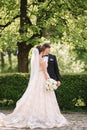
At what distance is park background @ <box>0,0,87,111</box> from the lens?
1669 cm

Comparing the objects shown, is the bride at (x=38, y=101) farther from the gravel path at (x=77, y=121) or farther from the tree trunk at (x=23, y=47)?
the tree trunk at (x=23, y=47)

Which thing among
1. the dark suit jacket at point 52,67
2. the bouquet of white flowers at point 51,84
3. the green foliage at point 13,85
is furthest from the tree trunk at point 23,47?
the bouquet of white flowers at point 51,84

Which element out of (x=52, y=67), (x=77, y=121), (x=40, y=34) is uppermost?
(x=40, y=34)

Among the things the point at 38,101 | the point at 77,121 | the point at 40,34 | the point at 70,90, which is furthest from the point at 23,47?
the point at 38,101

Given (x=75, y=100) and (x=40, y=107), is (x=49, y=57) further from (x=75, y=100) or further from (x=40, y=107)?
(x=75, y=100)

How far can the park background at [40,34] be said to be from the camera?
54.7ft

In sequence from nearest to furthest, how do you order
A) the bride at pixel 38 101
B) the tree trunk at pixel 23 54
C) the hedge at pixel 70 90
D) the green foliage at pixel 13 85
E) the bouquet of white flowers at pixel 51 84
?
the bouquet of white flowers at pixel 51 84
the bride at pixel 38 101
the hedge at pixel 70 90
the green foliage at pixel 13 85
the tree trunk at pixel 23 54

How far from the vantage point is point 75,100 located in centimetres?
1669

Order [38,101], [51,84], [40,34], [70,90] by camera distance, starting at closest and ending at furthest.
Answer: [51,84] < [38,101] < [70,90] < [40,34]

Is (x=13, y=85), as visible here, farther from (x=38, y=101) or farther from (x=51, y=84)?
(x=51, y=84)

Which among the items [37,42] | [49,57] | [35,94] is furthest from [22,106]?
[37,42]

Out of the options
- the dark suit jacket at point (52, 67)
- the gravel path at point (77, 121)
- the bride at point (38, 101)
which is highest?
the dark suit jacket at point (52, 67)

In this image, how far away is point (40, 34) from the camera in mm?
19422

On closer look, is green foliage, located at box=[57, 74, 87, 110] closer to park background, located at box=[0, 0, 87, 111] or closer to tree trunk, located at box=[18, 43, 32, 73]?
park background, located at box=[0, 0, 87, 111]
